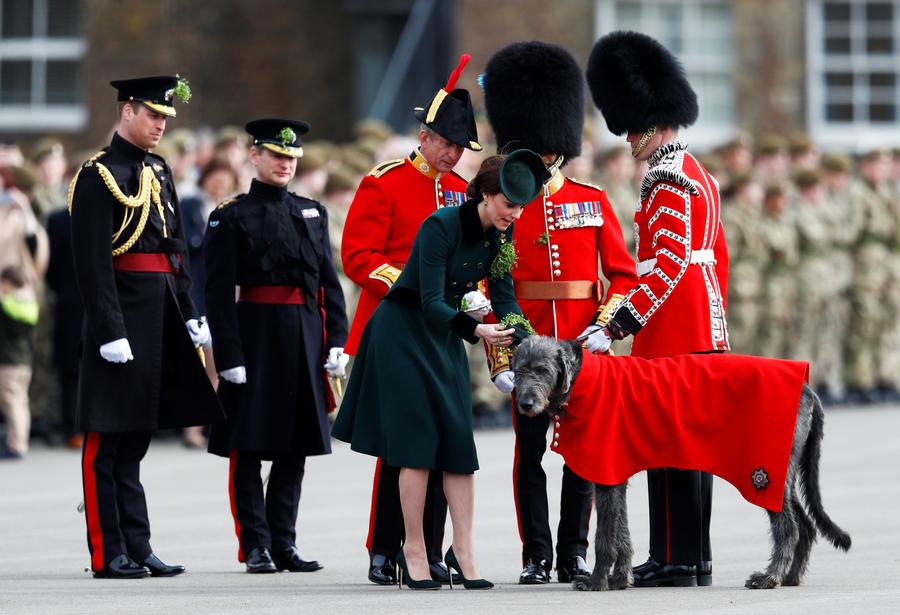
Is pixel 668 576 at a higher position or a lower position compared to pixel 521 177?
lower

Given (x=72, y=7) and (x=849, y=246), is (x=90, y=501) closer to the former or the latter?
(x=849, y=246)

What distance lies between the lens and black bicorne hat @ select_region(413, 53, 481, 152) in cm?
871

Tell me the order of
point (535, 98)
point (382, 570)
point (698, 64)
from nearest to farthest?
1. point (382, 570)
2. point (535, 98)
3. point (698, 64)

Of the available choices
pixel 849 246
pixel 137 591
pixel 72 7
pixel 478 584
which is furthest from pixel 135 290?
pixel 72 7

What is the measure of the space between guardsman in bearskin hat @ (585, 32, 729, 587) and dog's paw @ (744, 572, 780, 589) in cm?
31

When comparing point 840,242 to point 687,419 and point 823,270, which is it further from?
point 687,419

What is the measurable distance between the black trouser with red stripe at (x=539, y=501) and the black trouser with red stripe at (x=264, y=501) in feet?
3.93

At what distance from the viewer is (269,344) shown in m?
9.33

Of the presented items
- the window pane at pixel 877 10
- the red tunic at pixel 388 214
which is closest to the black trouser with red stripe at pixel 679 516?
the red tunic at pixel 388 214

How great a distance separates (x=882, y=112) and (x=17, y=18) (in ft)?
37.0

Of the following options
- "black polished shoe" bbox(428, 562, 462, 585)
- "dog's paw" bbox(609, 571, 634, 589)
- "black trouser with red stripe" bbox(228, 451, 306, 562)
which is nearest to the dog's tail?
"dog's paw" bbox(609, 571, 634, 589)

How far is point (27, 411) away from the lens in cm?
1456

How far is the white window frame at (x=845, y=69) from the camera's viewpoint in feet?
82.1

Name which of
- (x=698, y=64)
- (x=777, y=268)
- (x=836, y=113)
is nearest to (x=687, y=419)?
(x=777, y=268)
